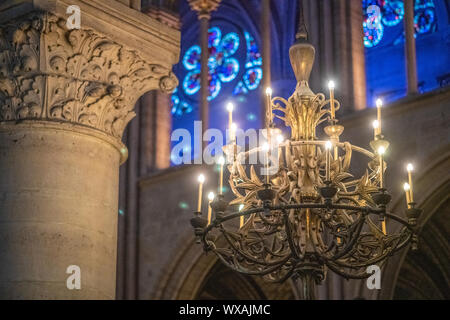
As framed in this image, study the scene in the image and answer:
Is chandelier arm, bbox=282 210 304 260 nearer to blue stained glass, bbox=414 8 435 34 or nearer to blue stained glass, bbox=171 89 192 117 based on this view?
blue stained glass, bbox=414 8 435 34

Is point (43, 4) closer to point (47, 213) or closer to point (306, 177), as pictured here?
point (47, 213)

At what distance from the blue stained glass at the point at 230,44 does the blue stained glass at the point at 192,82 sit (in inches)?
25.6

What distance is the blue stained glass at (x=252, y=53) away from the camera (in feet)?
63.3

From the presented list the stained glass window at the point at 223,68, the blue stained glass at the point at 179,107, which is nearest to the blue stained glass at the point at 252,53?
the stained glass window at the point at 223,68

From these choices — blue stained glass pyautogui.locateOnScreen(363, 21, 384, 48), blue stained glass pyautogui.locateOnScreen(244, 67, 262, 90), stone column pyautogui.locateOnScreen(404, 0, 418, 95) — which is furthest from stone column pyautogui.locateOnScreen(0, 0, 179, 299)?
blue stained glass pyautogui.locateOnScreen(244, 67, 262, 90)

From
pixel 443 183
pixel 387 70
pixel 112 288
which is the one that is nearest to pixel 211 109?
pixel 387 70

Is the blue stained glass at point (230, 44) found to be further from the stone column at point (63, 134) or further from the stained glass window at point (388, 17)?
the stone column at point (63, 134)

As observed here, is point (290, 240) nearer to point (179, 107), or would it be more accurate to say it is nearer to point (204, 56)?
point (204, 56)

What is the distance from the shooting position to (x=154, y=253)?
1545cm

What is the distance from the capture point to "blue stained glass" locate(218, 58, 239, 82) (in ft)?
64.2

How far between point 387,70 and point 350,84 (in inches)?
193

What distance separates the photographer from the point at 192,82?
19781 mm
